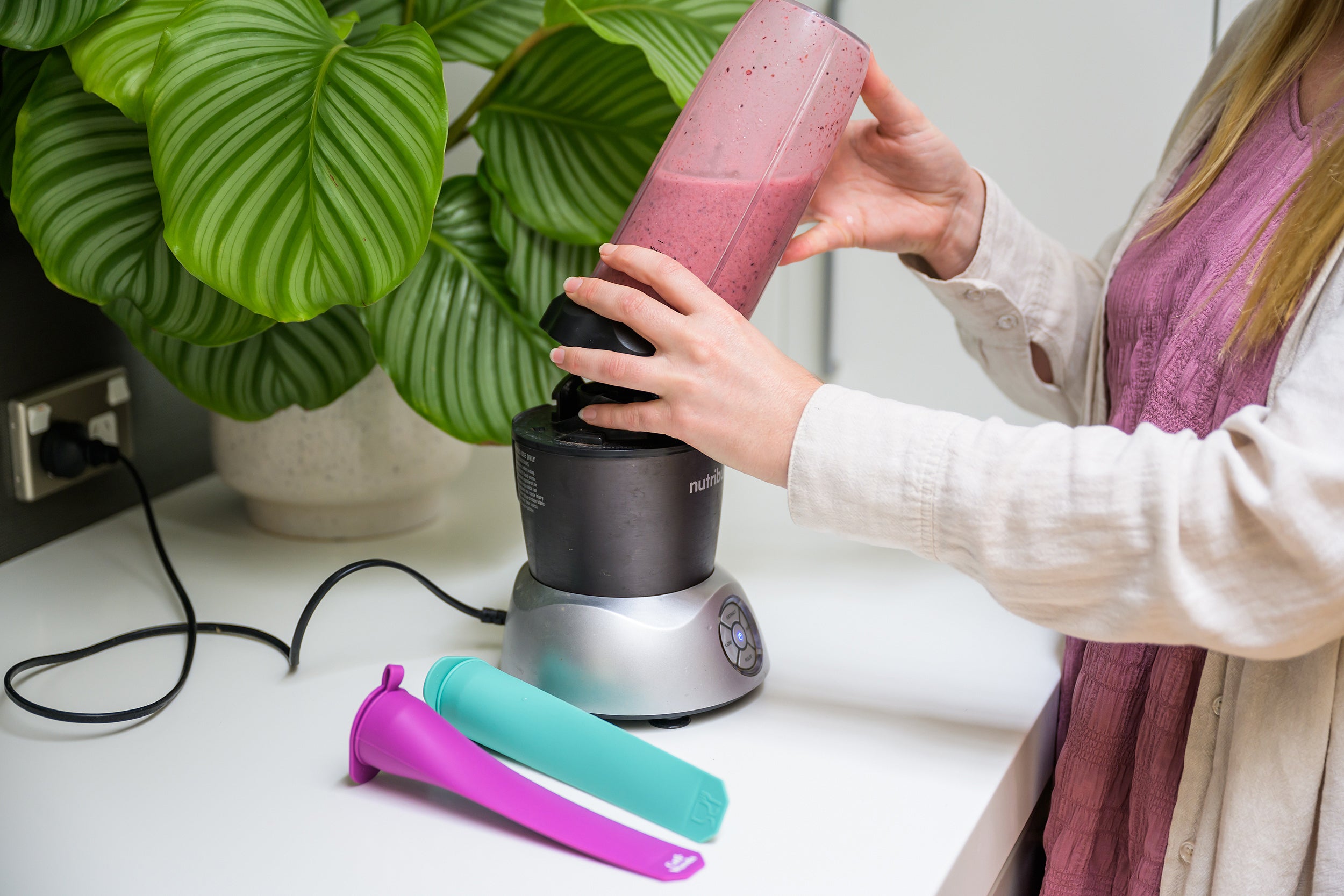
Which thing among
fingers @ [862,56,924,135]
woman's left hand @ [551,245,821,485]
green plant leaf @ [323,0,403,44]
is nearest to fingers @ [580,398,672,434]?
woman's left hand @ [551,245,821,485]

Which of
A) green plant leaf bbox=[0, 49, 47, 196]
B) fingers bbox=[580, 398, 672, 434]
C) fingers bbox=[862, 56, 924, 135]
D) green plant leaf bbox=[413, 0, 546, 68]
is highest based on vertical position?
green plant leaf bbox=[413, 0, 546, 68]

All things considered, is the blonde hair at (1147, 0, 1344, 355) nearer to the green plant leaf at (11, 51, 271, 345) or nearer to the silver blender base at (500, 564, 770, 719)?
the silver blender base at (500, 564, 770, 719)

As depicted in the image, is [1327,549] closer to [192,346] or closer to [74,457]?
[192,346]

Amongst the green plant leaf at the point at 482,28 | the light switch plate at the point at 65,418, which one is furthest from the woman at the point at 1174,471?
the light switch plate at the point at 65,418

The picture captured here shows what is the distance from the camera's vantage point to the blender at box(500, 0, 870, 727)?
2.15 ft

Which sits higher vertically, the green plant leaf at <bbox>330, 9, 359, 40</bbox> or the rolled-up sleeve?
the green plant leaf at <bbox>330, 9, 359, 40</bbox>

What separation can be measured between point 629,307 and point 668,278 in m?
0.03

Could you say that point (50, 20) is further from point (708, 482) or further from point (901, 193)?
point (901, 193)

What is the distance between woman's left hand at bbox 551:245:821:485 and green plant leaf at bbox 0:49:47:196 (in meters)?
0.50

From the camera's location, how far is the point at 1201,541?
20.8 inches

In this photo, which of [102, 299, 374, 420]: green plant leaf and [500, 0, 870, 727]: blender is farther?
[102, 299, 374, 420]: green plant leaf

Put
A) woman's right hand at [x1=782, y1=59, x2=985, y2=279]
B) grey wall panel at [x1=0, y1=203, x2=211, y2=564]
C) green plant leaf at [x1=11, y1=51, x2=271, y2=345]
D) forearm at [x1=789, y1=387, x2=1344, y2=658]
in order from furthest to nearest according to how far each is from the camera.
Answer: grey wall panel at [x1=0, y1=203, x2=211, y2=564]
woman's right hand at [x1=782, y1=59, x2=985, y2=279]
green plant leaf at [x1=11, y1=51, x2=271, y2=345]
forearm at [x1=789, y1=387, x2=1344, y2=658]

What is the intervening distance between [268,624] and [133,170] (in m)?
0.37

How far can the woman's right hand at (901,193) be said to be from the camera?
865mm
